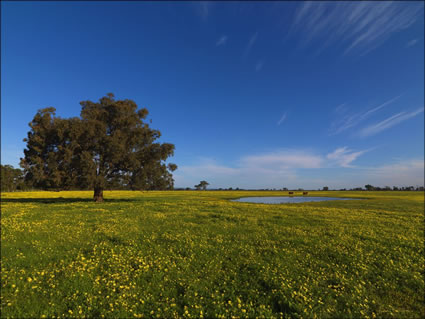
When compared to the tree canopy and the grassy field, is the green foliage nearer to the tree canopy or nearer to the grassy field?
the tree canopy

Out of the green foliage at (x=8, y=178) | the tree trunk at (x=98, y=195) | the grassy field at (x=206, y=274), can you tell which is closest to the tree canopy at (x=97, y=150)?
the tree trunk at (x=98, y=195)

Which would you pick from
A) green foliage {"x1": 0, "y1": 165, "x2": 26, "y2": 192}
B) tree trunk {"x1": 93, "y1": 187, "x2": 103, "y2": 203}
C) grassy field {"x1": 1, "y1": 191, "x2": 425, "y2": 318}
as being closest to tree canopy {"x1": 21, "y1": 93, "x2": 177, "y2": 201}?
tree trunk {"x1": 93, "y1": 187, "x2": 103, "y2": 203}

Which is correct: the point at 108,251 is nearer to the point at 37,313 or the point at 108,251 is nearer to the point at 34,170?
the point at 37,313

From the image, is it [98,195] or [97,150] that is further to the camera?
[98,195]

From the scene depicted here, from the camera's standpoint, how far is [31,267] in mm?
9820

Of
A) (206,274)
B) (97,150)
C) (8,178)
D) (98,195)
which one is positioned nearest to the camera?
(206,274)

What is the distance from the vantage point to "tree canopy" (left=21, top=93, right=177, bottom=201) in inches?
1305

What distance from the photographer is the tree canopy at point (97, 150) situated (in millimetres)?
33156

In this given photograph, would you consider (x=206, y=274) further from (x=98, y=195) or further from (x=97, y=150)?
(x=98, y=195)

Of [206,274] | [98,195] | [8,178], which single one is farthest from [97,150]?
[8,178]

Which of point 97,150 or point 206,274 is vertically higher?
point 97,150

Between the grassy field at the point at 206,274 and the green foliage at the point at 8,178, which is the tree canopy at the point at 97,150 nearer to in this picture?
the grassy field at the point at 206,274

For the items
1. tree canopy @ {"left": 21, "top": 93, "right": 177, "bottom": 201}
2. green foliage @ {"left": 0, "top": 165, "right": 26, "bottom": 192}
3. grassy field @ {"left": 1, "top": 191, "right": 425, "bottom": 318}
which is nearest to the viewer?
grassy field @ {"left": 1, "top": 191, "right": 425, "bottom": 318}

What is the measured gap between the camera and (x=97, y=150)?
36469 mm
